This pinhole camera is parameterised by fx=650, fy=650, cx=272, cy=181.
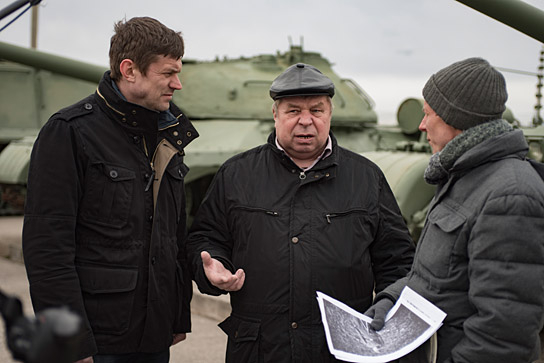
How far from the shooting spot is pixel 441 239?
6.59ft

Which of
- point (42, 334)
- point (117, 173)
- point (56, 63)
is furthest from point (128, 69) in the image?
point (56, 63)

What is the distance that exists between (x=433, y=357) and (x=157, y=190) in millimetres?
1181

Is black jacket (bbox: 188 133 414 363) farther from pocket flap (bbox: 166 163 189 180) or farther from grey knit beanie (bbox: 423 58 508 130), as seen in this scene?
grey knit beanie (bbox: 423 58 508 130)

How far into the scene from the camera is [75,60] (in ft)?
25.5

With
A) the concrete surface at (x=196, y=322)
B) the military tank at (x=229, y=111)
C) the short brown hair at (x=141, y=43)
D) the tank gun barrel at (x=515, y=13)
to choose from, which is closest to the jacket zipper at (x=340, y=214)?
the short brown hair at (x=141, y=43)

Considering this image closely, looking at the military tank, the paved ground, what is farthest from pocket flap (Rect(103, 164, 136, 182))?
the military tank

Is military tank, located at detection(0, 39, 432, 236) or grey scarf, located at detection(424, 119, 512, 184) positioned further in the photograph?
military tank, located at detection(0, 39, 432, 236)

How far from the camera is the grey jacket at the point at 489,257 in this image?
1771 mm

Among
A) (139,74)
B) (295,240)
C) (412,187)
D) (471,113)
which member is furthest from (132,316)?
(412,187)

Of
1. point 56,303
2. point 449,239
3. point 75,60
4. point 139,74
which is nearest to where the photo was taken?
point 449,239

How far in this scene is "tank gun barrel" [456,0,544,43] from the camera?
376cm

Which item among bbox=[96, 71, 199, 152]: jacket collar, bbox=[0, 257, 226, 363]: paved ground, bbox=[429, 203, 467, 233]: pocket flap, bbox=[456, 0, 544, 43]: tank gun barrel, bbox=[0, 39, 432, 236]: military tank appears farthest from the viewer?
bbox=[0, 39, 432, 236]: military tank

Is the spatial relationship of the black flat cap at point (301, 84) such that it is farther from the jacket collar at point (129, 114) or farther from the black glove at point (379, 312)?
the black glove at point (379, 312)

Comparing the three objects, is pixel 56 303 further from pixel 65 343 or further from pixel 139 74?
pixel 65 343
